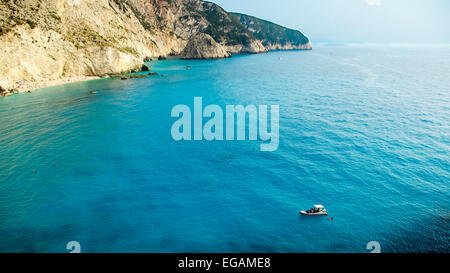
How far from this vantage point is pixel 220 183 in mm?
30562

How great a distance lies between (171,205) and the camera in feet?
86.7

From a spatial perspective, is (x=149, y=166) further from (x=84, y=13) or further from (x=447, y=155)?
(x=84, y=13)

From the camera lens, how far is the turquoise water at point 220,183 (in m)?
22.1

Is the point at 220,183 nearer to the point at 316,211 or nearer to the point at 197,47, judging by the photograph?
the point at 316,211

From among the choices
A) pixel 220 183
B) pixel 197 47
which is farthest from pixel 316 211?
pixel 197 47

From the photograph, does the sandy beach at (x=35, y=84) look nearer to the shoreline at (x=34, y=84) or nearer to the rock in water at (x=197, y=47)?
the shoreline at (x=34, y=84)

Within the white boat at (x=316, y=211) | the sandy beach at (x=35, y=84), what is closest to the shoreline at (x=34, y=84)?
the sandy beach at (x=35, y=84)

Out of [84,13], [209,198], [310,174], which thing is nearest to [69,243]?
[209,198]

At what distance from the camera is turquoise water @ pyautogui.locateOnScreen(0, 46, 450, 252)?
22.1 meters

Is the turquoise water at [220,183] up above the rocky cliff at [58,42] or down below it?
below

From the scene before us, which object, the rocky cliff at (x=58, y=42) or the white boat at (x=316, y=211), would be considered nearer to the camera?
the white boat at (x=316, y=211)

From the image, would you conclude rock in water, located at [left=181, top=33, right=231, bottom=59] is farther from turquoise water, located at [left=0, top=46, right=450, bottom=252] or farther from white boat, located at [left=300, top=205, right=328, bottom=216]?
white boat, located at [left=300, top=205, right=328, bottom=216]

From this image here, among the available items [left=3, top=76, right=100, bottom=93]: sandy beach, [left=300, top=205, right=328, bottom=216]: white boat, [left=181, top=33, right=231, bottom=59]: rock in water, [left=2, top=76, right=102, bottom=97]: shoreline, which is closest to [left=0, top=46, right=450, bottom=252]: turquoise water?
[left=300, top=205, right=328, bottom=216]: white boat

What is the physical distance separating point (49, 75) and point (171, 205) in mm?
82885
